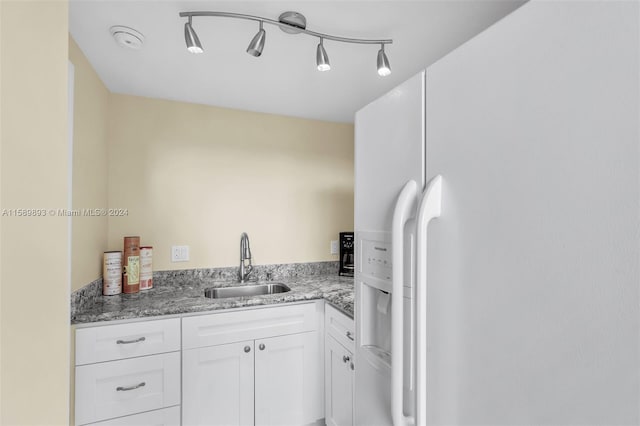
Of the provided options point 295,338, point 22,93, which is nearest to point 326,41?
point 22,93

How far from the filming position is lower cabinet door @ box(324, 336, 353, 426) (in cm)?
166

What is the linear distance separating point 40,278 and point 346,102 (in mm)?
2214

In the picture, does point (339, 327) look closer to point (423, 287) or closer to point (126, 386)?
point (126, 386)

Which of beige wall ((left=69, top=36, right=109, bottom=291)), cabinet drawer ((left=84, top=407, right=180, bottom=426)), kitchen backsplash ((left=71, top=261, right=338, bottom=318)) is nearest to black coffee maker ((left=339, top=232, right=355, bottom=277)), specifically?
kitchen backsplash ((left=71, top=261, right=338, bottom=318))

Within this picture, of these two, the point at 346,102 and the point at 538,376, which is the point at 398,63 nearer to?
the point at 346,102

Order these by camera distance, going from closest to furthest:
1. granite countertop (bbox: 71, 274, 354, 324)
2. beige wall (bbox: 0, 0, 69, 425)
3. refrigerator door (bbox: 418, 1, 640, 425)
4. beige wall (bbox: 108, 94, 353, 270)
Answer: beige wall (bbox: 0, 0, 69, 425) → refrigerator door (bbox: 418, 1, 640, 425) → granite countertop (bbox: 71, 274, 354, 324) → beige wall (bbox: 108, 94, 353, 270)

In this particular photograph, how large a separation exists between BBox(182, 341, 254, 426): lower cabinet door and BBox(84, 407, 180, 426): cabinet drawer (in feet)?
0.15

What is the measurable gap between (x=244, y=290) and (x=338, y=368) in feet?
3.01

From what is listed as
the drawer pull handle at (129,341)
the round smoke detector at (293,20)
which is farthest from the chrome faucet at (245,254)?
the round smoke detector at (293,20)

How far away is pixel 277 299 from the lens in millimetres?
1893

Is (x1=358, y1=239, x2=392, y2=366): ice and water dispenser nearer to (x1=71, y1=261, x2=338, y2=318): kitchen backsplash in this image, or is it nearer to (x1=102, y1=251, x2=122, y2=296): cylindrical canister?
(x1=71, y1=261, x2=338, y2=318): kitchen backsplash

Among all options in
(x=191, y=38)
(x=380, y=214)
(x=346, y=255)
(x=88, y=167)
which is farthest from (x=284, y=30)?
(x=346, y=255)

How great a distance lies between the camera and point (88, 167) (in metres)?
1.74

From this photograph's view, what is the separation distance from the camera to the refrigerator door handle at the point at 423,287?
2.20 ft
